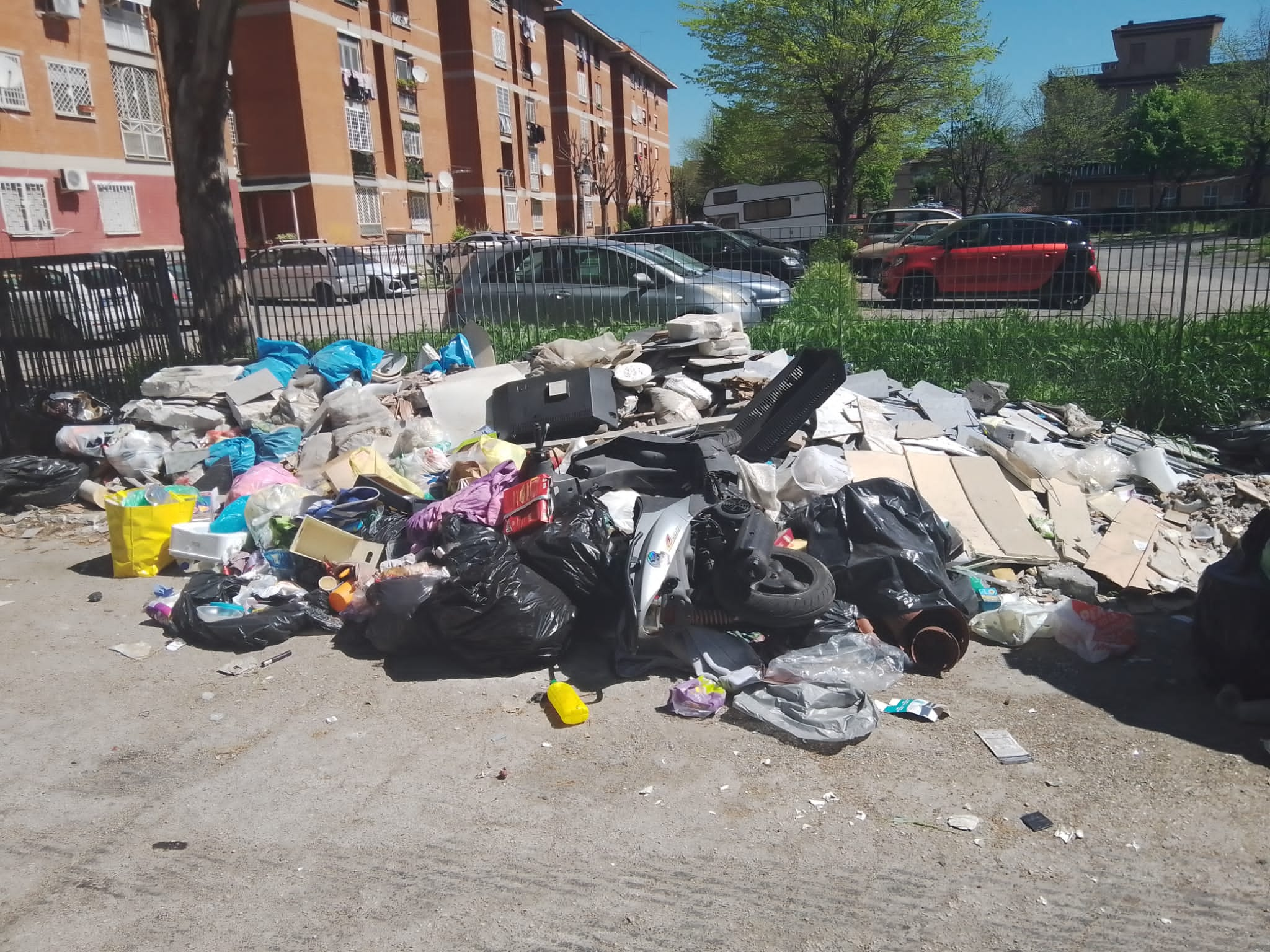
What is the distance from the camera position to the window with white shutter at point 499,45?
40969mm

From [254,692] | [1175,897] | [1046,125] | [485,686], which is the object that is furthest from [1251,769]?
[1046,125]

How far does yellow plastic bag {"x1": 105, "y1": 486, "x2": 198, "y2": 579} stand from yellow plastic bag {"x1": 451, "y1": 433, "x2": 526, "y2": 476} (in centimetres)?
176

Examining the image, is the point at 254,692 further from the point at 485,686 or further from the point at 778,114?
the point at 778,114

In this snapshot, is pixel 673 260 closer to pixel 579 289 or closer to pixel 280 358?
pixel 579 289

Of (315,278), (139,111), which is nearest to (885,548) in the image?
(315,278)

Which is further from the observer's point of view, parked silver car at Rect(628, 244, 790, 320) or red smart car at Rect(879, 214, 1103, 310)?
parked silver car at Rect(628, 244, 790, 320)

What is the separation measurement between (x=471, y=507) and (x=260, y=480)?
1.86 metres

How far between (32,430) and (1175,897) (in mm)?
8609

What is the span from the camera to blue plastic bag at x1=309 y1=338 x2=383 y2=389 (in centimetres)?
790

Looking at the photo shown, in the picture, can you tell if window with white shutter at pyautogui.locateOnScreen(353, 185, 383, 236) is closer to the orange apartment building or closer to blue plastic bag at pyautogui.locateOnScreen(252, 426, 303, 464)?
the orange apartment building

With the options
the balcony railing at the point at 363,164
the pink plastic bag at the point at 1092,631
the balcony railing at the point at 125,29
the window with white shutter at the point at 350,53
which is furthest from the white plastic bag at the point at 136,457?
the window with white shutter at the point at 350,53

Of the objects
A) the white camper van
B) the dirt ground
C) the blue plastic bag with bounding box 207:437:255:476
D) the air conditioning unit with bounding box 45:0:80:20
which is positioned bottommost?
the dirt ground

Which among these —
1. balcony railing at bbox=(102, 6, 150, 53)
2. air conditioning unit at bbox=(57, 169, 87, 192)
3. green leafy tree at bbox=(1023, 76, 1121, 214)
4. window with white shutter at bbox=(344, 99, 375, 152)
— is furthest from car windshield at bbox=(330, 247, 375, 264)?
green leafy tree at bbox=(1023, 76, 1121, 214)

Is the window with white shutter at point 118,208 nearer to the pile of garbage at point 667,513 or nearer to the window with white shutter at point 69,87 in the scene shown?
the window with white shutter at point 69,87
